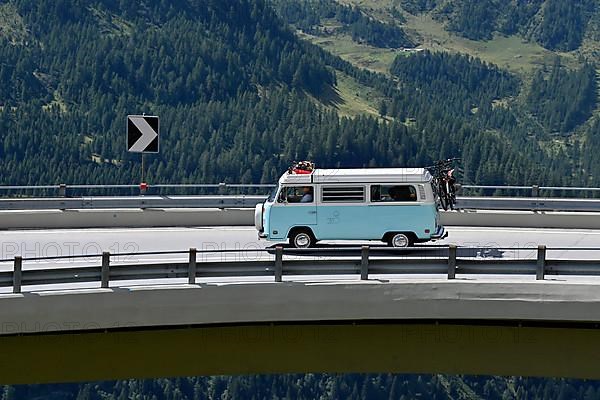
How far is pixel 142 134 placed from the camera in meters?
31.6

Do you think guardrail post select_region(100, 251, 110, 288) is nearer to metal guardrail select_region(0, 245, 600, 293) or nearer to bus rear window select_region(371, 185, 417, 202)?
metal guardrail select_region(0, 245, 600, 293)

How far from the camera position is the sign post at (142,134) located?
31.4 meters

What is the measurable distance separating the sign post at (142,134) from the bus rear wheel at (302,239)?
554 centimetres

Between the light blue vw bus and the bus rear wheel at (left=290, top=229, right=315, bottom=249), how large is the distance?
0.54 ft

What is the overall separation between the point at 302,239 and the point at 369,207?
181cm

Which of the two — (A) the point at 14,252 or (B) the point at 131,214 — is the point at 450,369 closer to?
(A) the point at 14,252

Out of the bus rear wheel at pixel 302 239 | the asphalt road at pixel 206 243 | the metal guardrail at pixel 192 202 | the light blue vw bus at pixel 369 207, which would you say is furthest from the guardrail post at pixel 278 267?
the metal guardrail at pixel 192 202

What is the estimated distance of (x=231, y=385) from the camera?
561ft

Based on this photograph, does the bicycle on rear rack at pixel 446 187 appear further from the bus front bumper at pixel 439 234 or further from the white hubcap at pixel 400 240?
the white hubcap at pixel 400 240

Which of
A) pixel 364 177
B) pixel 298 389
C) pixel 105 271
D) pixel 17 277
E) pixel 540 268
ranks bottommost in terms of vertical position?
pixel 298 389

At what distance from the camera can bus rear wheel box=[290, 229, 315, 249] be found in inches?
1088

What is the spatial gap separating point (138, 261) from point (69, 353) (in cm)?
591

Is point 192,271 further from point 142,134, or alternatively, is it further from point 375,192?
point 142,134

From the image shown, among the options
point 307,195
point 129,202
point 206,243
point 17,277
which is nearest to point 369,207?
point 307,195
